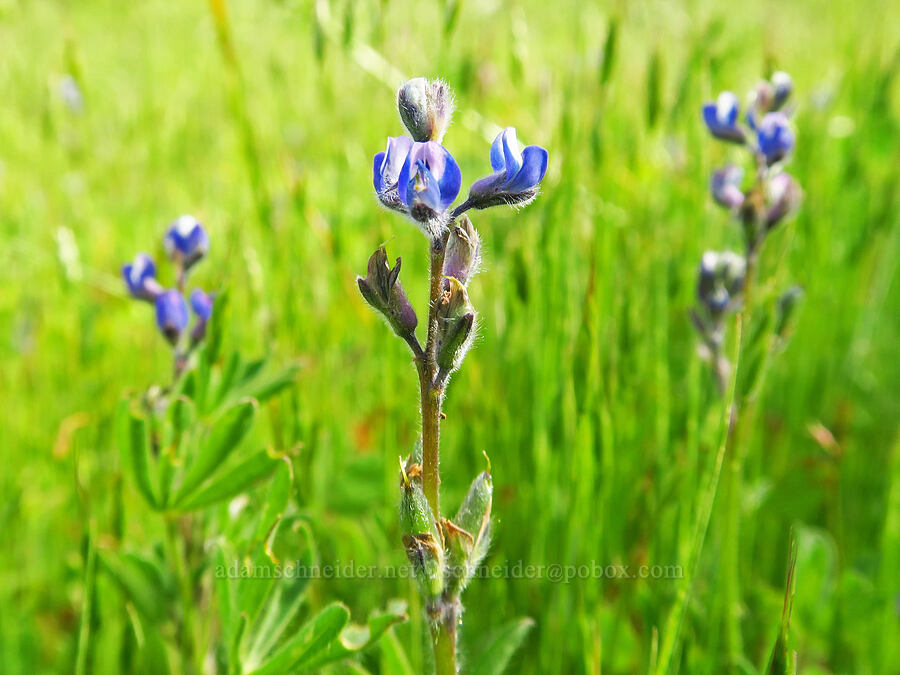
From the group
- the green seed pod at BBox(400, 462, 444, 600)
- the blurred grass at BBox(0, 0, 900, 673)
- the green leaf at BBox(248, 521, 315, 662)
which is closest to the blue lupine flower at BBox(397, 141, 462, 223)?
the blurred grass at BBox(0, 0, 900, 673)

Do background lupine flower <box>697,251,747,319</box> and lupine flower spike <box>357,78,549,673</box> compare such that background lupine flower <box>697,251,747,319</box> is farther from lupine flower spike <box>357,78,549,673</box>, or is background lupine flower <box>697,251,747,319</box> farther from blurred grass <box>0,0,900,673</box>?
lupine flower spike <box>357,78,549,673</box>

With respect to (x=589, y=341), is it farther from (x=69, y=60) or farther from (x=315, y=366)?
(x=69, y=60)

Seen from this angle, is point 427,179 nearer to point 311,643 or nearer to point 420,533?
point 420,533

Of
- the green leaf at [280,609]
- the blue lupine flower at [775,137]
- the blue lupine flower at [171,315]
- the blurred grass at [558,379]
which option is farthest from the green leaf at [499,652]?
the blue lupine flower at [775,137]

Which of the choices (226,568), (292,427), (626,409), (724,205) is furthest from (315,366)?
(724,205)

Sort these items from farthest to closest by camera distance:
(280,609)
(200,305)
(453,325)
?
(200,305) < (280,609) < (453,325)

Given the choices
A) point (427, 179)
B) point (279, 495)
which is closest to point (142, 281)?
point (279, 495)
